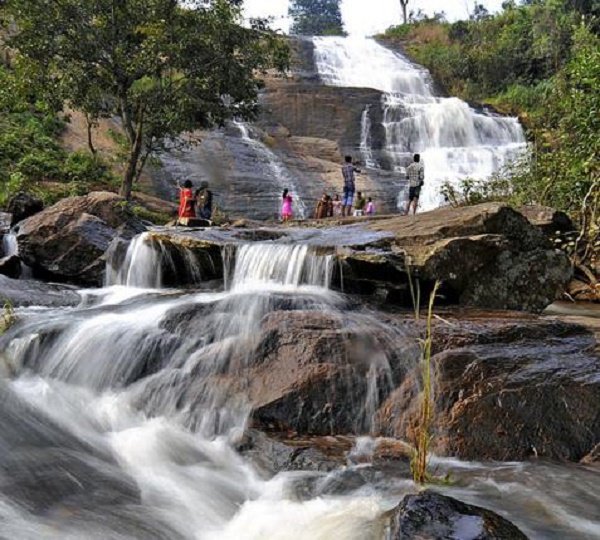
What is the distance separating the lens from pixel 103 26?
13.8 metres

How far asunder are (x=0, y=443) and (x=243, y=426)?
5.99 feet

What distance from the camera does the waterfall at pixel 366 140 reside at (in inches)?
975

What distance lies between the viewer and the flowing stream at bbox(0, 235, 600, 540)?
3875 millimetres

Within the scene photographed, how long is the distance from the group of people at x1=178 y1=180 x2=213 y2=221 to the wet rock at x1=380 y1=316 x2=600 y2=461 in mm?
8798

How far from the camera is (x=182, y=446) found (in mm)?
5043

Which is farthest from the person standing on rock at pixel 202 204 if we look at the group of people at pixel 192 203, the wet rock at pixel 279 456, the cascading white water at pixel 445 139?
the wet rock at pixel 279 456

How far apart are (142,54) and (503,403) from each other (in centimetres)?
1132

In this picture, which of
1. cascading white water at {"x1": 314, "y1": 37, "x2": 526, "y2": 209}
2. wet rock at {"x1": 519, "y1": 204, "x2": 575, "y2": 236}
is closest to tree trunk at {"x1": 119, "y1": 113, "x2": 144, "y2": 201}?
wet rock at {"x1": 519, "y1": 204, "x2": 575, "y2": 236}

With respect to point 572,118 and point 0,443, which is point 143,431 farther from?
point 572,118

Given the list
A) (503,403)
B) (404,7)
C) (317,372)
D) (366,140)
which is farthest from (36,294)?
(404,7)

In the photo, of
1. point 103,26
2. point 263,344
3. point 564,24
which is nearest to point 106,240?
point 103,26

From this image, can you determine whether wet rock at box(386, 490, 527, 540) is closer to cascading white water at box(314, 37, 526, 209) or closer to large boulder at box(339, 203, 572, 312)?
large boulder at box(339, 203, 572, 312)

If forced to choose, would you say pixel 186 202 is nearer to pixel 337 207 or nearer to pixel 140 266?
pixel 140 266

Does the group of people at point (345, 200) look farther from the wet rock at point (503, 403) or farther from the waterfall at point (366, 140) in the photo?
the wet rock at point (503, 403)
